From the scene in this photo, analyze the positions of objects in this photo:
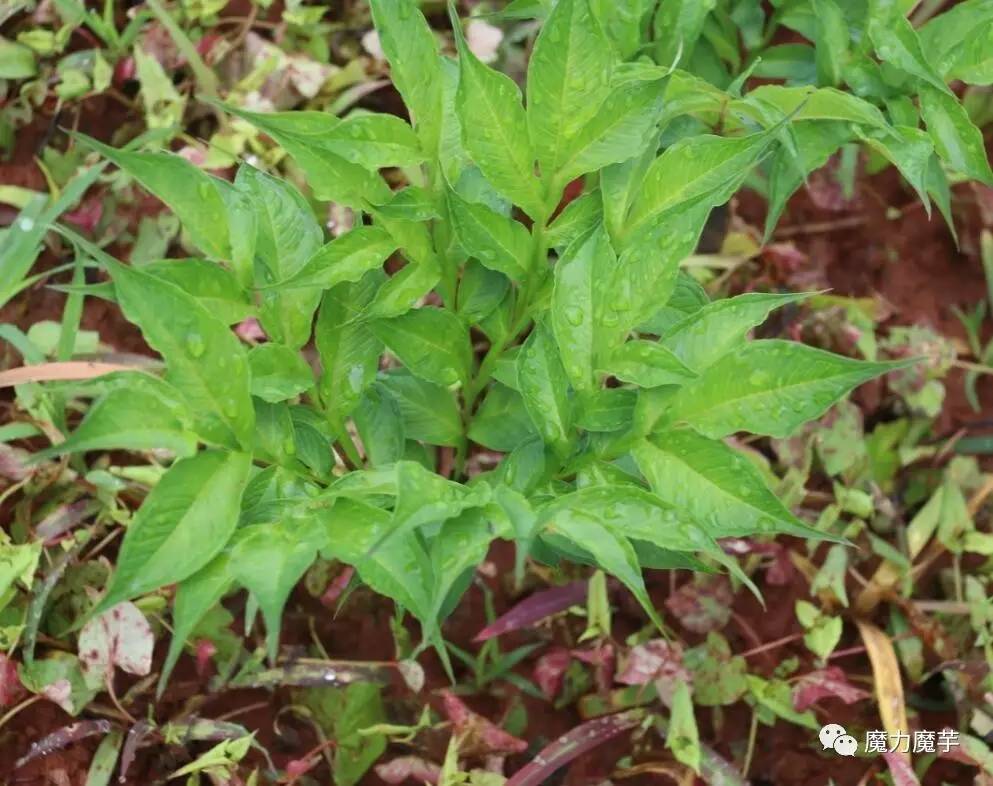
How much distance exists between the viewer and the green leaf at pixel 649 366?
0.80 meters

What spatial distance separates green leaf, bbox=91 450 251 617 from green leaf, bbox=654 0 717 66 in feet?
2.51

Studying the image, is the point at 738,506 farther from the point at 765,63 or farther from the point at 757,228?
the point at 757,228

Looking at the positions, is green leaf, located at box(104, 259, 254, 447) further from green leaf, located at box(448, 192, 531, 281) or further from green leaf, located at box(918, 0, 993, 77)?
green leaf, located at box(918, 0, 993, 77)

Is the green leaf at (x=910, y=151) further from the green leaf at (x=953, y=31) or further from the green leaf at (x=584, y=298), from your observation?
the green leaf at (x=584, y=298)

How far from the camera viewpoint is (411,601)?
792 mm

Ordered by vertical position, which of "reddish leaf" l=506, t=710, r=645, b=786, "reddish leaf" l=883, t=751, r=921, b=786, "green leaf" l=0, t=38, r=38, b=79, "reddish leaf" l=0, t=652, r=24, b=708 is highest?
"green leaf" l=0, t=38, r=38, b=79

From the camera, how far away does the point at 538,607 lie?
1.38m

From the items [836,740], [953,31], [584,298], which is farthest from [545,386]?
[836,740]

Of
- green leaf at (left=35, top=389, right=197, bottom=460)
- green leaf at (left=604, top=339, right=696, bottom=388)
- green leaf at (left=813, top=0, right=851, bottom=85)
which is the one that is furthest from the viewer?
green leaf at (left=813, top=0, right=851, bottom=85)

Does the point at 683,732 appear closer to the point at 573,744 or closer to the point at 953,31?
the point at 573,744

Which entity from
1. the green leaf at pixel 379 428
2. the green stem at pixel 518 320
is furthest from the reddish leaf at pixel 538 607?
the green leaf at pixel 379 428

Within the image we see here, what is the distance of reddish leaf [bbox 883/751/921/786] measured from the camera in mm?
1259

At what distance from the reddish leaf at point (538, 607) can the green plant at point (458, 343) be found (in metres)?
0.38

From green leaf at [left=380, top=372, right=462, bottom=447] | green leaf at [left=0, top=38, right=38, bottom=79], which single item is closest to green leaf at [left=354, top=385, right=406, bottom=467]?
green leaf at [left=380, top=372, right=462, bottom=447]
